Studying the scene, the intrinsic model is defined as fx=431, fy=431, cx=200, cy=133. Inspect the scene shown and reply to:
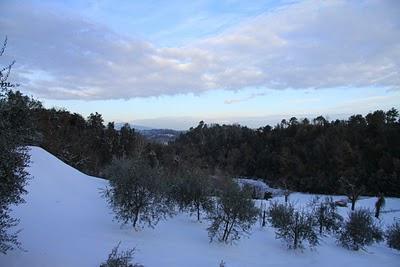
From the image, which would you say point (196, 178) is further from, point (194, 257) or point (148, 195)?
point (194, 257)

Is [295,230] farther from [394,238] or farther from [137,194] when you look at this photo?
[394,238]

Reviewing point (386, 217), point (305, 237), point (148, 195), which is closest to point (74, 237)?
point (148, 195)

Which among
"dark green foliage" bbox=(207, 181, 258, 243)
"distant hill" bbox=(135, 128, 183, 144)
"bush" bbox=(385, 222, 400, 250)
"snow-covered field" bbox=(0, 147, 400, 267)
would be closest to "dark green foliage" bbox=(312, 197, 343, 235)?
"snow-covered field" bbox=(0, 147, 400, 267)

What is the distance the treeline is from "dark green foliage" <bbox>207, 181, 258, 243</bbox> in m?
42.1

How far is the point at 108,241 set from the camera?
13914mm

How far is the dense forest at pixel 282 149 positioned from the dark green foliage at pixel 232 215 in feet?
77.7

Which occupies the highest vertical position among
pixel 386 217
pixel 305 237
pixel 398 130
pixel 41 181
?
pixel 398 130

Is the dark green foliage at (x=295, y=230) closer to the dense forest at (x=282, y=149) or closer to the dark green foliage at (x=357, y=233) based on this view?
the dark green foliage at (x=357, y=233)

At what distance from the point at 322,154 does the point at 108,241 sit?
207 ft

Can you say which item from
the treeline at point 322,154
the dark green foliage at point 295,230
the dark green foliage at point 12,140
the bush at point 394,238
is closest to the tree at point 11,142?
the dark green foliage at point 12,140

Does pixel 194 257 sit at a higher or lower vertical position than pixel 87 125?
lower

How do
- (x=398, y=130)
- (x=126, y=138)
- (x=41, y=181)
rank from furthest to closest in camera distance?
(x=398, y=130) < (x=126, y=138) < (x=41, y=181)

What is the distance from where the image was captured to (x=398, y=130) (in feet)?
220

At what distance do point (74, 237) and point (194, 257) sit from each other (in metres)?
3.92
